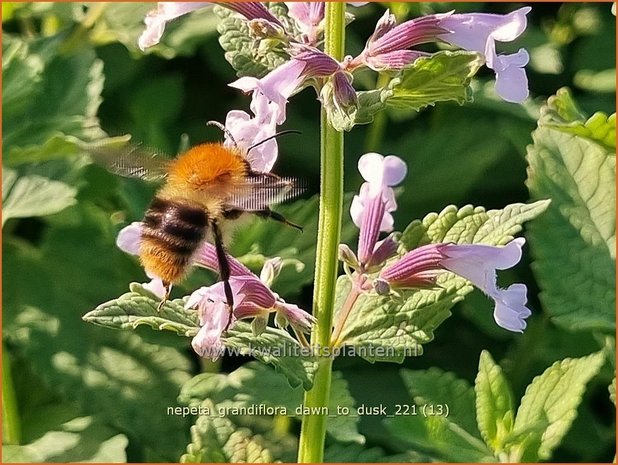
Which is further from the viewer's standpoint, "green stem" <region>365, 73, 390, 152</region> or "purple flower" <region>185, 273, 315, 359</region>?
"green stem" <region>365, 73, 390, 152</region>

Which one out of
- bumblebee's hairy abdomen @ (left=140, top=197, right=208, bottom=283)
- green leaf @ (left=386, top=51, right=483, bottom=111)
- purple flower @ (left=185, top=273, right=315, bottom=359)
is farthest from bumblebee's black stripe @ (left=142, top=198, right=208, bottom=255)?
green leaf @ (left=386, top=51, right=483, bottom=111)

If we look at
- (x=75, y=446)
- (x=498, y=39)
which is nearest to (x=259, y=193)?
(x=498, y=39)

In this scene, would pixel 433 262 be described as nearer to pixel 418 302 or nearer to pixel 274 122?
pixel 418 302

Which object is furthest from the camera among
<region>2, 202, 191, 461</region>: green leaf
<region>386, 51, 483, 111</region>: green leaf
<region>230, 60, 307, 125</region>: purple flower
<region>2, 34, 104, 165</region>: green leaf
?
<region>2, 34, 104, 165</region>: green leaf

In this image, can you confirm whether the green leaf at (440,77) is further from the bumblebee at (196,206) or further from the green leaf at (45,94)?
the green leaf at (45,94)

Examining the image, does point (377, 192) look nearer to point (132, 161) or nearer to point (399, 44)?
point (399, 44)

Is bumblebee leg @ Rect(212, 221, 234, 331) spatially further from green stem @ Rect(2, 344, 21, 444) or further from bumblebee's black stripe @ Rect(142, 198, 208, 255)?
green stem @ Rect(2, 344, 21, 444)
